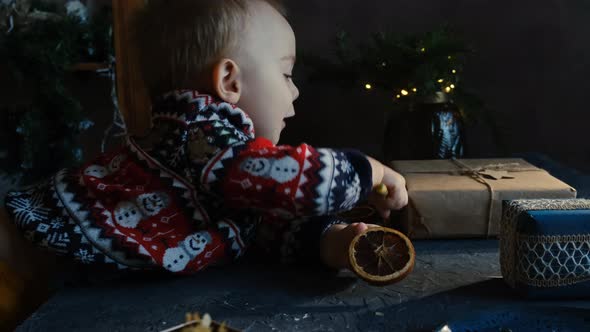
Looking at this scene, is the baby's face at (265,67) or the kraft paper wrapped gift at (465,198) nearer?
the baby's face at (265,67)

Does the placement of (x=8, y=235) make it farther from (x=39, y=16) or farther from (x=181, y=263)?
(x=39, y=16)

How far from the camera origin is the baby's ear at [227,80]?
740 millimetres

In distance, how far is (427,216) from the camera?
2.92 feet

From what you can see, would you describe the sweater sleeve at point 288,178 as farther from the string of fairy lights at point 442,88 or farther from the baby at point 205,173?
the string of fairy lights at point 442,88

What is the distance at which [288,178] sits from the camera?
0.65m

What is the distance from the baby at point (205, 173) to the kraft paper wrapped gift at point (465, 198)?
0.45ft

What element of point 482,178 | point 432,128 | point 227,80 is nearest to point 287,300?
point 227,80

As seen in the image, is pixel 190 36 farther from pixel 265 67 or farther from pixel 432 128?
pixel 432 128

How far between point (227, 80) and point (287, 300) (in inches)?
11.3

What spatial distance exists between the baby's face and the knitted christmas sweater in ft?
0.15

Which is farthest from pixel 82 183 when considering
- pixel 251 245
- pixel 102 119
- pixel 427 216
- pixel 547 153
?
pixel 547 153

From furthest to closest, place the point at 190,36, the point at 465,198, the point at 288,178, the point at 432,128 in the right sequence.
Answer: the point at 432,128, the point at 465,198, the point at 190,36, the point at 288,178

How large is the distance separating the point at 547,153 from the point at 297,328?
46.7 inches

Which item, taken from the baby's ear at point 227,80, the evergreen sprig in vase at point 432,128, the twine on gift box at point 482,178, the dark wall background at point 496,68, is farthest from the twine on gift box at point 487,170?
the dark wall background at point 496,68
